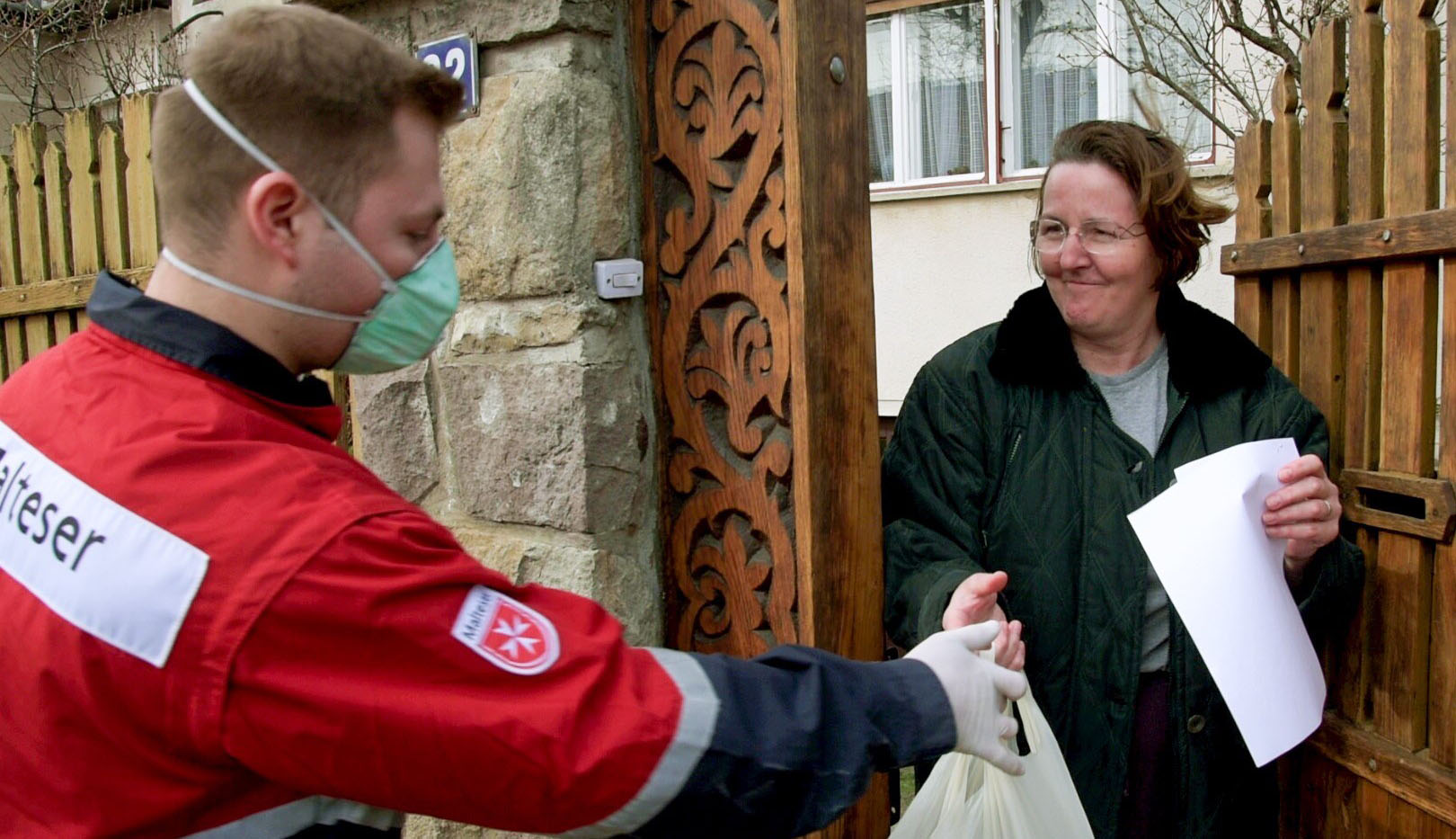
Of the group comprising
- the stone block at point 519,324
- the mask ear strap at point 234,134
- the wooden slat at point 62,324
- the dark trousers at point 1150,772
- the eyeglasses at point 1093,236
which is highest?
the mask ear strap at point 234,134

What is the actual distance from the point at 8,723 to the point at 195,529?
10.7 inches

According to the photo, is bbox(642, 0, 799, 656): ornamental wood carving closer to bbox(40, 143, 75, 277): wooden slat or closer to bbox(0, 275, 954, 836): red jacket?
bbox(0, 275, 954, 836): red jacket

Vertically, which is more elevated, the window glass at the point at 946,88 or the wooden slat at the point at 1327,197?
the window glass at the point at 946,88

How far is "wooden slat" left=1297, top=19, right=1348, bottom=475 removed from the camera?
2094 mm

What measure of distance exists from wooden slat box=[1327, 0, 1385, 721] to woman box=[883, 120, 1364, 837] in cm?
6

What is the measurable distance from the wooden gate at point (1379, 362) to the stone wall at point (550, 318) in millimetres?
1227

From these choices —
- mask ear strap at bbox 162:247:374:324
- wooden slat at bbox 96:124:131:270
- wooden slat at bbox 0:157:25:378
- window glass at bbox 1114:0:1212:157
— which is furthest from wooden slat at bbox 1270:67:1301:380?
window glass at bbox 1114:0:1212:157

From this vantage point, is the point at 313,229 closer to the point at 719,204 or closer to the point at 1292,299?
the point at 719,204

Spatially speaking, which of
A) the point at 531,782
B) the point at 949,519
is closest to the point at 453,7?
the point at 949,519

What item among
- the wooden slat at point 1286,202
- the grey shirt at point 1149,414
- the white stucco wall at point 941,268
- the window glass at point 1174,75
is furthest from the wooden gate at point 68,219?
the window glass at point 1174,75

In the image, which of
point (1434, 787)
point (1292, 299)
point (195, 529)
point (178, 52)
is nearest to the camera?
point (195, 529)

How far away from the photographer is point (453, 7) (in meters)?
2.07

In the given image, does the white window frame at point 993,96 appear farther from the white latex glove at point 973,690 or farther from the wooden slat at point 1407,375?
the white latex glove at point 973,690

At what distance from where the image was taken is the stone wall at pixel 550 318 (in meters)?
1.94
